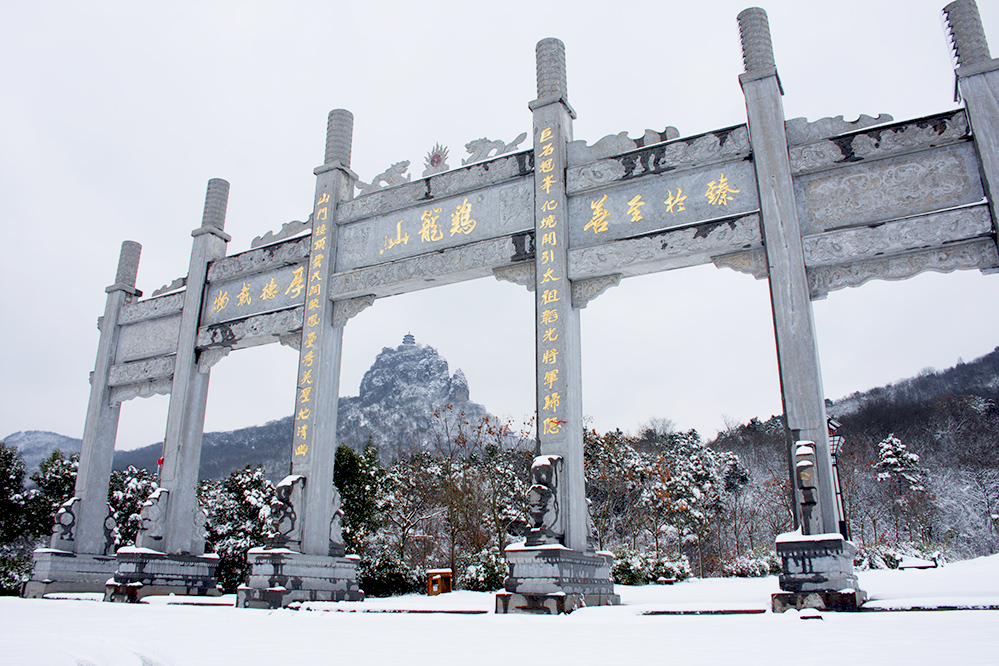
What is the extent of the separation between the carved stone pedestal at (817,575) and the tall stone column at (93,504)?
434 inches

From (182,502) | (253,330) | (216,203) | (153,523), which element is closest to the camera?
(153,523)

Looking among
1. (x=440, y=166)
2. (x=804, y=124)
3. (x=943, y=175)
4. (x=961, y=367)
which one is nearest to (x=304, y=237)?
(x=440, y=166)

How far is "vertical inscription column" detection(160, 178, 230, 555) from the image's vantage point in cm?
1105

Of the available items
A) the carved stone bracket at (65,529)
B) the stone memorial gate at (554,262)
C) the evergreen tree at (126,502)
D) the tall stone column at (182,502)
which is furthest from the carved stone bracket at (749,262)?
the evergreen tree at (126,502)

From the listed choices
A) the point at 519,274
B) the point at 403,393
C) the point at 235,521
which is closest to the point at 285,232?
the point at 519,274

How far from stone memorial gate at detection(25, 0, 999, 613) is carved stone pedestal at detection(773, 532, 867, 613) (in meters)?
0.02

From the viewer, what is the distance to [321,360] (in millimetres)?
10273

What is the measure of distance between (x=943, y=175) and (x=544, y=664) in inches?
278

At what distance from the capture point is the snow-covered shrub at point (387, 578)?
49.3 ft

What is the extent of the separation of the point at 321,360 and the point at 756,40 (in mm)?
7286

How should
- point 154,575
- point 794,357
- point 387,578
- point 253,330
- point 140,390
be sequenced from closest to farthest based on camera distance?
point 794,357 → point 154,575 → point 253,330 → point 140,390 → point 387,578

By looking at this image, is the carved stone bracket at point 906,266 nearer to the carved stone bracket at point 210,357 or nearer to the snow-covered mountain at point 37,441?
the carved stone bracket at point 210,357

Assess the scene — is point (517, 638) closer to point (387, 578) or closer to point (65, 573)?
point (65, 573)

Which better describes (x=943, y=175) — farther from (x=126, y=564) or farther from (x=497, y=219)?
(x=126, y=564)
